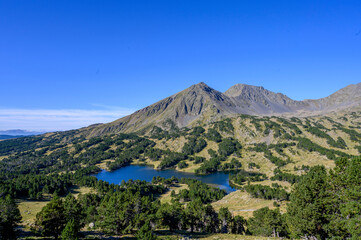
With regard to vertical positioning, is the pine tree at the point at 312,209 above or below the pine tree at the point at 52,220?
above

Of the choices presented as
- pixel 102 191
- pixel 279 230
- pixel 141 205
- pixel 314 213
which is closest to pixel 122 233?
pixel 141 205

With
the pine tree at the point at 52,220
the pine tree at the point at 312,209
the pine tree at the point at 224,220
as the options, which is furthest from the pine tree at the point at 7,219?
the pine tree at the point at 224,220

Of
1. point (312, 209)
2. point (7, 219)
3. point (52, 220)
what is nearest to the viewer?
point (312, 209)

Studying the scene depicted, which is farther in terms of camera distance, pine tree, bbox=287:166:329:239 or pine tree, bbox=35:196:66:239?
pine tree, bbox=35:196:66:239

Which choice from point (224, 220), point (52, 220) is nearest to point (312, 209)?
point (224, 220)

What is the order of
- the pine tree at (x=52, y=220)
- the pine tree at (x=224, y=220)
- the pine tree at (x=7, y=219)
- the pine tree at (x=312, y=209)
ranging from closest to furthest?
the pine tree at (x=7, y=219) < the pine tree at (x=312, y=209) < the pine tree at (x=52, y=220) < the pine tree at (x=224, y=220)

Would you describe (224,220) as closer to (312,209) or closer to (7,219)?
(312,209)

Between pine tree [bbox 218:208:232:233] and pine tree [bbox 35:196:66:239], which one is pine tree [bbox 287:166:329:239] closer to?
pine tree [bbox 218:208:232:233]

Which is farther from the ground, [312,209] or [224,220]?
[312,209]

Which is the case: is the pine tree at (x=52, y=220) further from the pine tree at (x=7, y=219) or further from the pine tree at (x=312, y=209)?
the pine tree at (x=312, y=209)

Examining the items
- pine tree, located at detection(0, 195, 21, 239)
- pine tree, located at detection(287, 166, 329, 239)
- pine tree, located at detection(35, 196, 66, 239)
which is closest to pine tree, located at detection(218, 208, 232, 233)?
pine tree, located at detection(287, 166, 329, 239)

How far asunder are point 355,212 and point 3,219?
59071mm

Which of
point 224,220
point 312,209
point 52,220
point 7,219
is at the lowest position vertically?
point 224,220

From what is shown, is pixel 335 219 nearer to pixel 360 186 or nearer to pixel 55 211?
pixel 360 186
